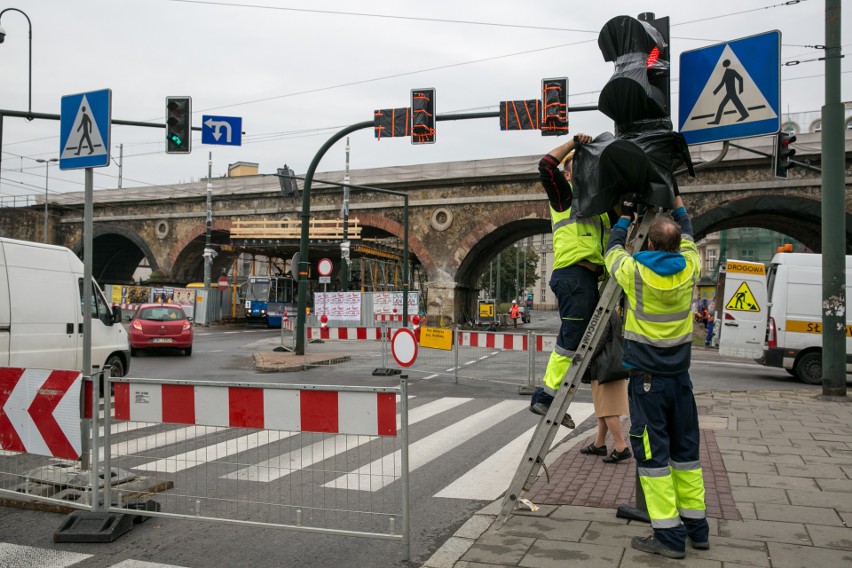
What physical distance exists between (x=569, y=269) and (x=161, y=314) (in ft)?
58.7

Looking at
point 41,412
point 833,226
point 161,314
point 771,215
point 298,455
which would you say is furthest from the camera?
point 771,215

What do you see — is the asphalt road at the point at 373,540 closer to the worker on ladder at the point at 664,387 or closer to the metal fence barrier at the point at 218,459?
the metal fence barrier at the point at 218,459

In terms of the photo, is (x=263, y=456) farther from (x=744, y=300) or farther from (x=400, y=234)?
(x=400, y=234)

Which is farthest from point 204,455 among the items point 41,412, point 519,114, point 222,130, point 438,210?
point 438,210

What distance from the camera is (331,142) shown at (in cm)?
1706

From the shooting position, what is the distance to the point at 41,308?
9.89 metres

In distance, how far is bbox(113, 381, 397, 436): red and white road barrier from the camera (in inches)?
174

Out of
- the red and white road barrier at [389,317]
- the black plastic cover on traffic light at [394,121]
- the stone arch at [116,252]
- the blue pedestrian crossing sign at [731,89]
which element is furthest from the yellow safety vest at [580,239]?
the stone arch at [116,252]

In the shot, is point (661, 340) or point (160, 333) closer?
point (661, 340)

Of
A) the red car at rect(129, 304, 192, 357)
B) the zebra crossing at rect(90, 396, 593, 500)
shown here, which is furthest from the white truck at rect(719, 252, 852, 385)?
the red car at rect(129, 304, 192, 357)

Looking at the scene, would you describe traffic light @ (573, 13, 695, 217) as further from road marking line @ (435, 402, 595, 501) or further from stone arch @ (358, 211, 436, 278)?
stone arch @ (358, 211, 436, 278)

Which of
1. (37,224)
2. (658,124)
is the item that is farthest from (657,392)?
(37,224)

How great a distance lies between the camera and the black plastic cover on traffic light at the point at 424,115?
52.8 ft

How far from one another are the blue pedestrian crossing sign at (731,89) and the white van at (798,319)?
11.9 metres
